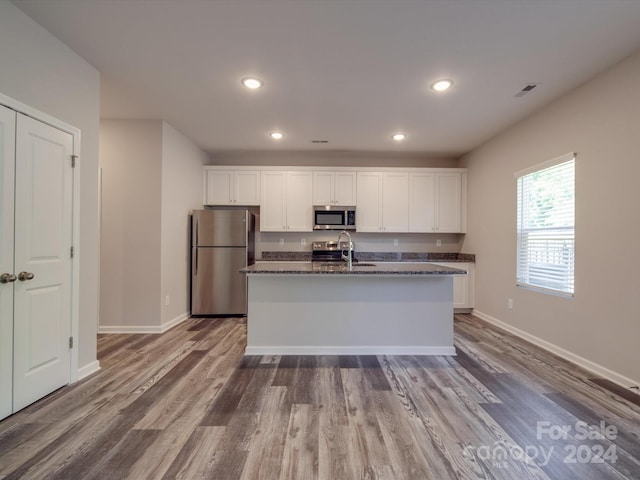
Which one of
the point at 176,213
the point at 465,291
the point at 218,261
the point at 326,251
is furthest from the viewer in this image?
the point at 326,251

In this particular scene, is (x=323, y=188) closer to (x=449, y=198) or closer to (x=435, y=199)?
(x=435, y=199)

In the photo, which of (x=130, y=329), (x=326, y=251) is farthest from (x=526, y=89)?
(x=130, y=329)

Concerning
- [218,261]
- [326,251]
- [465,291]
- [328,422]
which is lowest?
[328,422]

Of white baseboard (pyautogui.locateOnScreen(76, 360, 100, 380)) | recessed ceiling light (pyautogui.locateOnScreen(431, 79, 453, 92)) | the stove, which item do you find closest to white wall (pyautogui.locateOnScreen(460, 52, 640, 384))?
recessed ceiling light (pyautogui.locateOnScreen(431, 79, 453, 92))

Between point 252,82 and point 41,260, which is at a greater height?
point 252,82

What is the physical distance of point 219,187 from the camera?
16.1ft

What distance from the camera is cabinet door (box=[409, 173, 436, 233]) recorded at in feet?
16.3

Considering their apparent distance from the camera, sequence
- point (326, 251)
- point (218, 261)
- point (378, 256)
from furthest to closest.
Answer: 1. point (378, 256)
2. point (326, 251)
3. point (218, 261)

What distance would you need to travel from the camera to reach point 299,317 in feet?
9.96

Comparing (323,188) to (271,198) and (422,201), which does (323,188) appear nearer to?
(271,198)

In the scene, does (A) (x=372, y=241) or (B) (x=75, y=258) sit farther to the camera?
(A) (x=372, y=241)

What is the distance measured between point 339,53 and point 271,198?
2.92 meters

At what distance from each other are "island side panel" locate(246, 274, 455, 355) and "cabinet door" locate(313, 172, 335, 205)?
219 cm

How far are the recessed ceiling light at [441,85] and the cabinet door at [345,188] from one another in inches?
87.2
